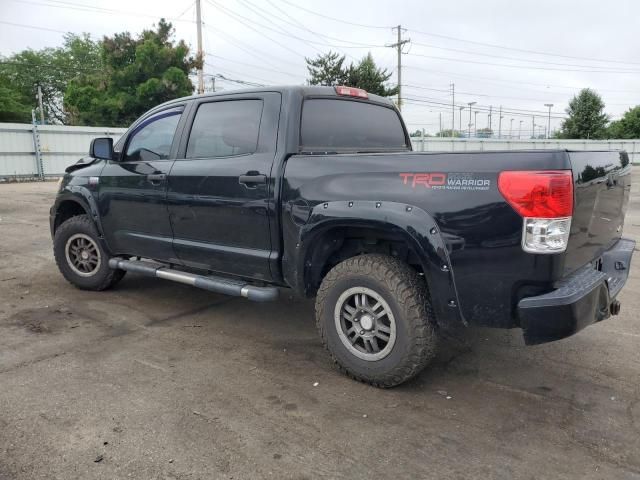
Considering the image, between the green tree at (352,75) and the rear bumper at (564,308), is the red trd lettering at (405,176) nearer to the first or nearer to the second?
the rear bumper at (564,308)

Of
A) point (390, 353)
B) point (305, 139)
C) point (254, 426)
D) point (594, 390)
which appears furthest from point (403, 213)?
point (594, 390)

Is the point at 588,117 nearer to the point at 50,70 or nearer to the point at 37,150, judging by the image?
the point at 37,150

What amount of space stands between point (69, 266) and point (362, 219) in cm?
375

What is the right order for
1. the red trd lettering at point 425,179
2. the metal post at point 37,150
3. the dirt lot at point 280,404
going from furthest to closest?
the metal post at point 37,150 → the red trd lettering at point 425,179 → the dirt lot at point 280,404

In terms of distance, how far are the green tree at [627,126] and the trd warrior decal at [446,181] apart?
51.4 meters

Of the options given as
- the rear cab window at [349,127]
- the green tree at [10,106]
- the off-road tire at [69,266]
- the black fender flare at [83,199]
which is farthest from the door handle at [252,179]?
the green tree at [10,106]

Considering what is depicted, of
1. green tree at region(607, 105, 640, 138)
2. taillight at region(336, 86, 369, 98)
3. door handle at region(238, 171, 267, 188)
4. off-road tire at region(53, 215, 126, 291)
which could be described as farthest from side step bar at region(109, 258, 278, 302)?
green tree at region(607, 105, 640, 138)

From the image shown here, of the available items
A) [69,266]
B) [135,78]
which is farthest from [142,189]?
[135,78]

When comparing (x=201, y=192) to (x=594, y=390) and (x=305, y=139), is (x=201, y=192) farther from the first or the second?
(x=594, y=390)

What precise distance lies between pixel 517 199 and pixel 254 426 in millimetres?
1851

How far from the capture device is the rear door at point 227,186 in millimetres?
3832

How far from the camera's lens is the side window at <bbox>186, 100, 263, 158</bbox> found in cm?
399

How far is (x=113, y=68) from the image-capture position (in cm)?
2970

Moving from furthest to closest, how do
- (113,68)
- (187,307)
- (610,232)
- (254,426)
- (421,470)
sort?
(113,68)
(187,307)
(610,232)
(254,426)
(421,470)
